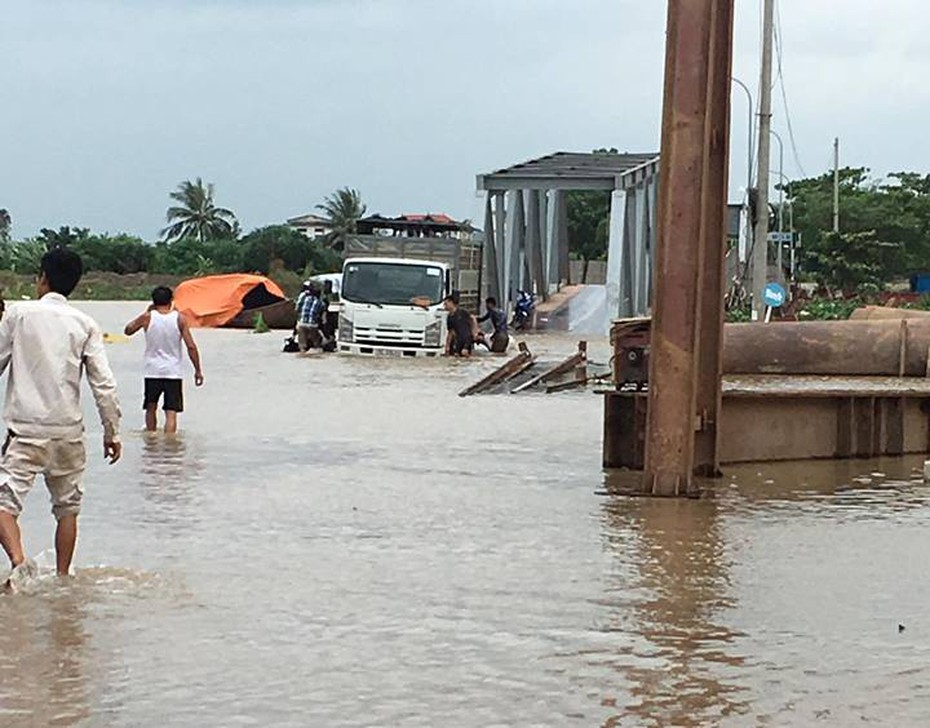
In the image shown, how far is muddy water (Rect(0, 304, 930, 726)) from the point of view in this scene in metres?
6.41

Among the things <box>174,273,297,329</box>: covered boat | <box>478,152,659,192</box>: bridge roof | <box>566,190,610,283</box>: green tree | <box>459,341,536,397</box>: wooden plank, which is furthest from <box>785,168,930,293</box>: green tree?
<box>459,341,536,397</box>: wooden plank

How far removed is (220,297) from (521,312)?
8.57 metres

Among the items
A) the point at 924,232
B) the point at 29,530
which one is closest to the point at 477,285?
the point at 29,530

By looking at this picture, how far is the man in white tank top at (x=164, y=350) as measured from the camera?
16125 mm

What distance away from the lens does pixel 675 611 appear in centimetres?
831

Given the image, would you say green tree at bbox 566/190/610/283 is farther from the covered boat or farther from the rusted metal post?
the rusted metal post

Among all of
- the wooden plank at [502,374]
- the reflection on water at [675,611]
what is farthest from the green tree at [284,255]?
the reflection on water at [675,611]

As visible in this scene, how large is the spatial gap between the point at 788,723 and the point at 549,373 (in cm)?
1974

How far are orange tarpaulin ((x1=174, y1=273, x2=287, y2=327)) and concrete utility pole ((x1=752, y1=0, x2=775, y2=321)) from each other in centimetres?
1882

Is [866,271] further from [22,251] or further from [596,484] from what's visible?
[596,484]

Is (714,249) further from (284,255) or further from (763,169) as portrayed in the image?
(284,255)

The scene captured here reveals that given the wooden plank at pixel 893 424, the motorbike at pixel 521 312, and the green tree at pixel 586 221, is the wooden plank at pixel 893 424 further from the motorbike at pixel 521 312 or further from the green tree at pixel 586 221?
the green tree at pixel 586 221

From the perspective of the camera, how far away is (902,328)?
66.7 ft

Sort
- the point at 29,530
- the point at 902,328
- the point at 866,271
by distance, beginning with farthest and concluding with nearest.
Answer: the point at 866,271, the point at 902,328, the point at 29,530
